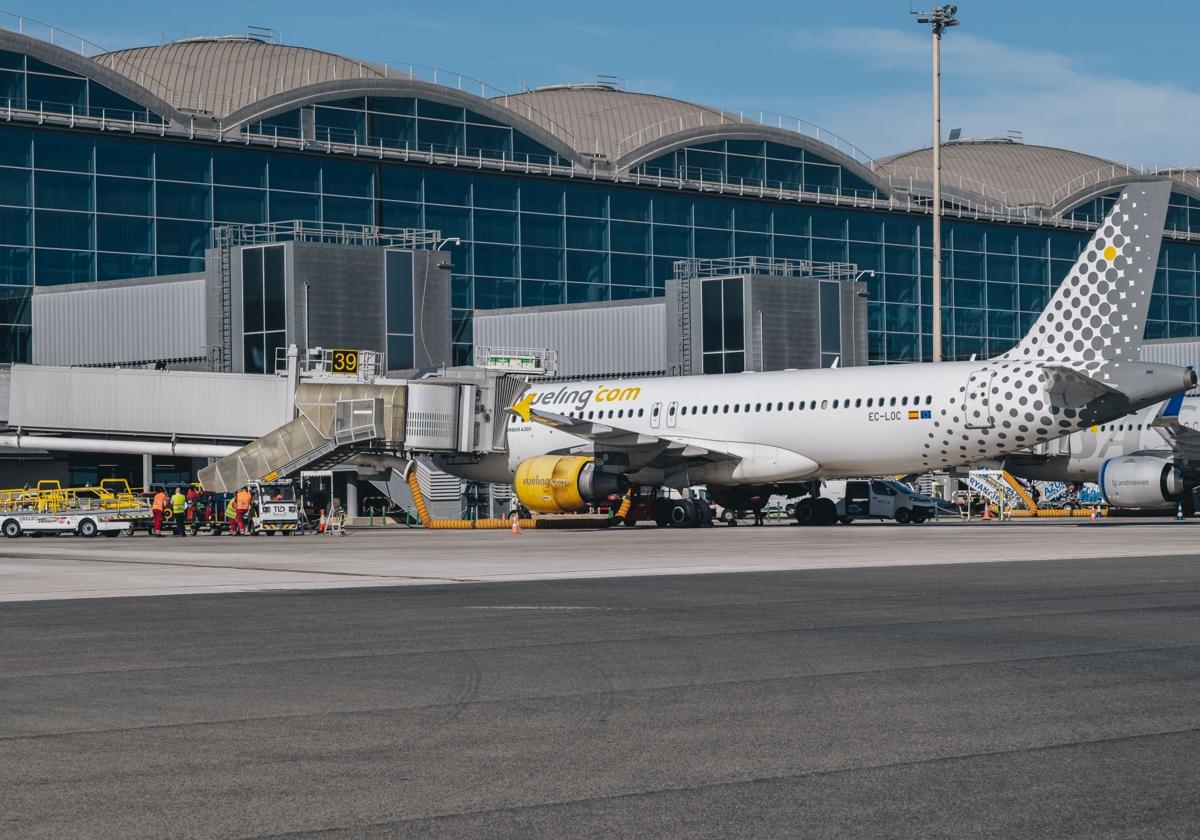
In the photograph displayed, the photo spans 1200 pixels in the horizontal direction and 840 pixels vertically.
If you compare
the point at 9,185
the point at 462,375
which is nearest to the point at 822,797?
the point at 462,375

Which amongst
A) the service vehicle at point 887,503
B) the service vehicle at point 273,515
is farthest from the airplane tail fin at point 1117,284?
the service vehicle at point 273,515

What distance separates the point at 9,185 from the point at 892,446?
42.9 m

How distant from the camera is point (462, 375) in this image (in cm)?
5228

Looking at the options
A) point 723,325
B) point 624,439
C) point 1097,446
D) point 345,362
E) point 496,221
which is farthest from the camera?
point 496,221

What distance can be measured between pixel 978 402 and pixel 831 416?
430cm

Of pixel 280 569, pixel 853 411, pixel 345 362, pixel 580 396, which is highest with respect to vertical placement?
pixel 345 362

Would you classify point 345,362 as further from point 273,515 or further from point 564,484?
point 564,484

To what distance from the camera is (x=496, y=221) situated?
7969cm

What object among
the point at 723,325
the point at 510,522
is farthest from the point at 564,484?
the point at 723,325

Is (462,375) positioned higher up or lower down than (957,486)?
higher up

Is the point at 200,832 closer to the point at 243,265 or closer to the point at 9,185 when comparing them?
the point at 243,265

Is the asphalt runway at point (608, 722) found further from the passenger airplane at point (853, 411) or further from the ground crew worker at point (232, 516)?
the ground crew worker at point (232, 516)

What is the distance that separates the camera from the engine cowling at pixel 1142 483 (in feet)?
140

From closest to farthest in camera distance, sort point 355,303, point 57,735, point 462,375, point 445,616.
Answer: point 57,735, point 445,616, point 462,375, point 355,303
